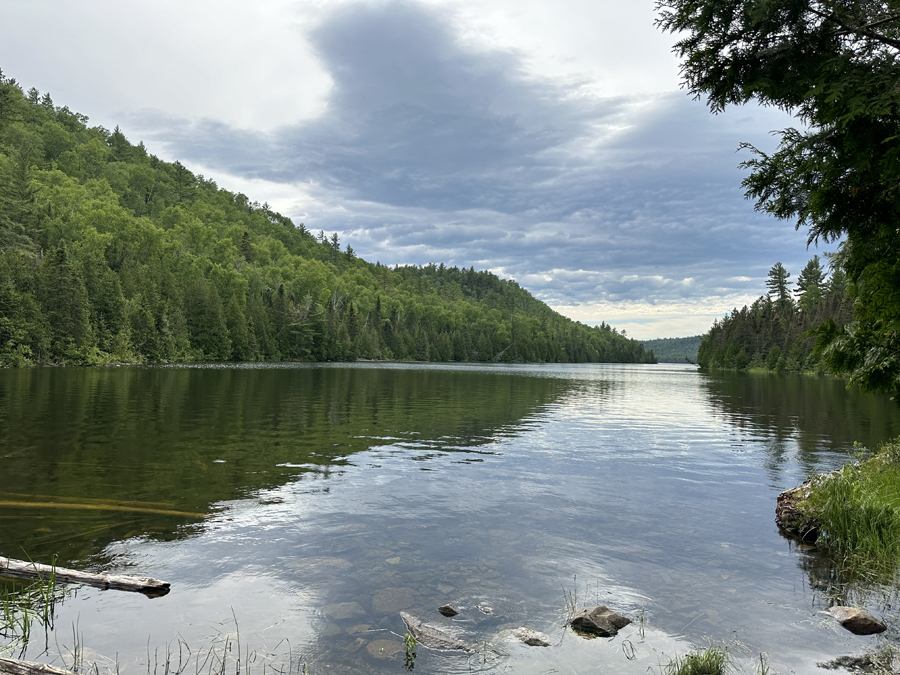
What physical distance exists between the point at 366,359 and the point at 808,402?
150 m

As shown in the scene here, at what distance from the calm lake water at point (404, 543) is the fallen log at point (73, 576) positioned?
0.24 m

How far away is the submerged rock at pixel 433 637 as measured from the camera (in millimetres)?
7688

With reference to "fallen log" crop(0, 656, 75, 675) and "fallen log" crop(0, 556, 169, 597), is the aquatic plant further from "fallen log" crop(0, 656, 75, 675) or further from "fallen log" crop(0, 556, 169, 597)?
"fallen log" crop(0, 556, 169, 597)

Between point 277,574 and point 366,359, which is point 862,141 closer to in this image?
point 277,574

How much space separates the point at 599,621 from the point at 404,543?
4.81m

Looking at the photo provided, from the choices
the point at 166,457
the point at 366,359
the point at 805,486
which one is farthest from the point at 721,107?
the point at 366,359

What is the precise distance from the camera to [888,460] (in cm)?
1468

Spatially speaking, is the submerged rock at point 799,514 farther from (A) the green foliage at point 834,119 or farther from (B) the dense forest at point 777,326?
(B) the dense forest at point 777,326

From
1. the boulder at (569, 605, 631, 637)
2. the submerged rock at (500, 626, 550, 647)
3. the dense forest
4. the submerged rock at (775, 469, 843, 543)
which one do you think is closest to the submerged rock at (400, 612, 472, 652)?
the submerged rock at (500, 626, 550, 647)

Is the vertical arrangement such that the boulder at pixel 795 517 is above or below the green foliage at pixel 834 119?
below

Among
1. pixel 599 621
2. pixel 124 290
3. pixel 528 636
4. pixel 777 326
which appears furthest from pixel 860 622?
pixel 777 326

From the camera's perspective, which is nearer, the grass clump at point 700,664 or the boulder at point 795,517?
the grass clump at point 700,664

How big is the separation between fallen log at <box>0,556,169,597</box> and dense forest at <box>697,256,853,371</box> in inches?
5163

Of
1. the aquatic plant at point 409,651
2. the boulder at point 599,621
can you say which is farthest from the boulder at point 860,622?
the aquatic plant at point 409,651
